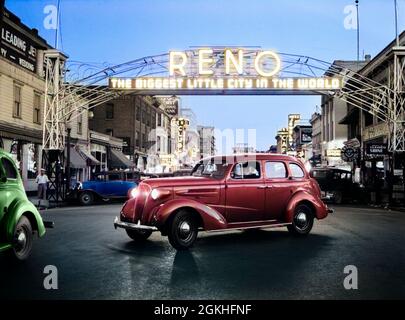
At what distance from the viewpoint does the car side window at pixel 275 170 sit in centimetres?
1055

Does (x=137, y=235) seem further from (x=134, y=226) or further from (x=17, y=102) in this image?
(x=17, y=102)

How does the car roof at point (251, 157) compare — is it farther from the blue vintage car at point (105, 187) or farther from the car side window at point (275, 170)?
the blue vintage car at point (105, 187)

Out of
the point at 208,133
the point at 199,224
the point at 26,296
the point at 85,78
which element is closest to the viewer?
the point at 26,296

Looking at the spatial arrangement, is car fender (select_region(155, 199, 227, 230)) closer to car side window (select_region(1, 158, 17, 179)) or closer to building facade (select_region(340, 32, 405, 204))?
car side window (select_region(1, 158, 17, 179))

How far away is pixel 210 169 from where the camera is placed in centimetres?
1047

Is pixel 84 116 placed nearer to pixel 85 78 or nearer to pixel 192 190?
pixel 85 78

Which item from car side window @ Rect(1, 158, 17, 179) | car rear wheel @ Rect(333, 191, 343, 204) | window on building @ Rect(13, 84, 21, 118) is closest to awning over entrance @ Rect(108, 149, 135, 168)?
window on building @ Rect(13, 84, 21, 118)

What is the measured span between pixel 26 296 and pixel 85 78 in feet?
63.4

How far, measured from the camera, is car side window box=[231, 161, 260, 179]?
1004cm

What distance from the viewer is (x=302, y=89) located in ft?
77.5

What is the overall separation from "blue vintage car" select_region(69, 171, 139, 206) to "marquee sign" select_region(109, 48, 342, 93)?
493 centimetres

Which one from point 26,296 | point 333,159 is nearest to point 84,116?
point 333,159
